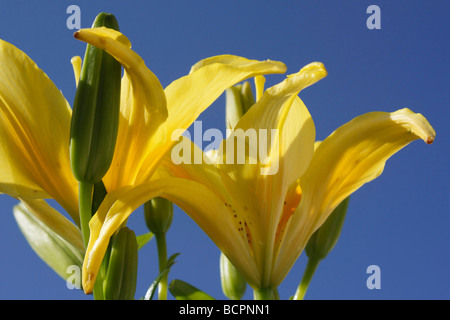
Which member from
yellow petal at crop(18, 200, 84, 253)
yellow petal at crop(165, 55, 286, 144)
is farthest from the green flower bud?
yellow petal at crop(165, 55, 286, 144)

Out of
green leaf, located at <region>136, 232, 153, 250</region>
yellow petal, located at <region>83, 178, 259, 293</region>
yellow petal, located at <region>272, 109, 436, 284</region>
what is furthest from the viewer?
green leaf, located at <region>136, 232, 153, 250</region>

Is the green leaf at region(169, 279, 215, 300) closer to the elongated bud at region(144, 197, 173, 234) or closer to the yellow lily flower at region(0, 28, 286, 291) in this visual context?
the elongated bud at region(144, 197, 173, 234)

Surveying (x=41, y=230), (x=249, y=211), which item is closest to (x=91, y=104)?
(x=249, y=211)

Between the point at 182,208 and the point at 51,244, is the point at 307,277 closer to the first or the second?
the point at 182,208

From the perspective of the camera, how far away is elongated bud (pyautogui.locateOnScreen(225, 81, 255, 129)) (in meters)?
0.68

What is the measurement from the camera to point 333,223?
65 centimetres

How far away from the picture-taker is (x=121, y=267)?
51 cm

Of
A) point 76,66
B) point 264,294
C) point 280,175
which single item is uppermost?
point 76,66

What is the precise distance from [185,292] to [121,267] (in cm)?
18

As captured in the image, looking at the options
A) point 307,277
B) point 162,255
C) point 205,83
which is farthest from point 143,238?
point 205,83

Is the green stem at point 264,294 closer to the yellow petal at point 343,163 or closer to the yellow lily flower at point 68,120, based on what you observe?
the yellow petal at point 343,163

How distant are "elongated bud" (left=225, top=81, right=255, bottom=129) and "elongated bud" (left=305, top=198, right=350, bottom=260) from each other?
6.6 inches

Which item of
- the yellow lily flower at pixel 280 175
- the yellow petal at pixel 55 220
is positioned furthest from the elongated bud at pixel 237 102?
the yellow petal at pixel 55 220
